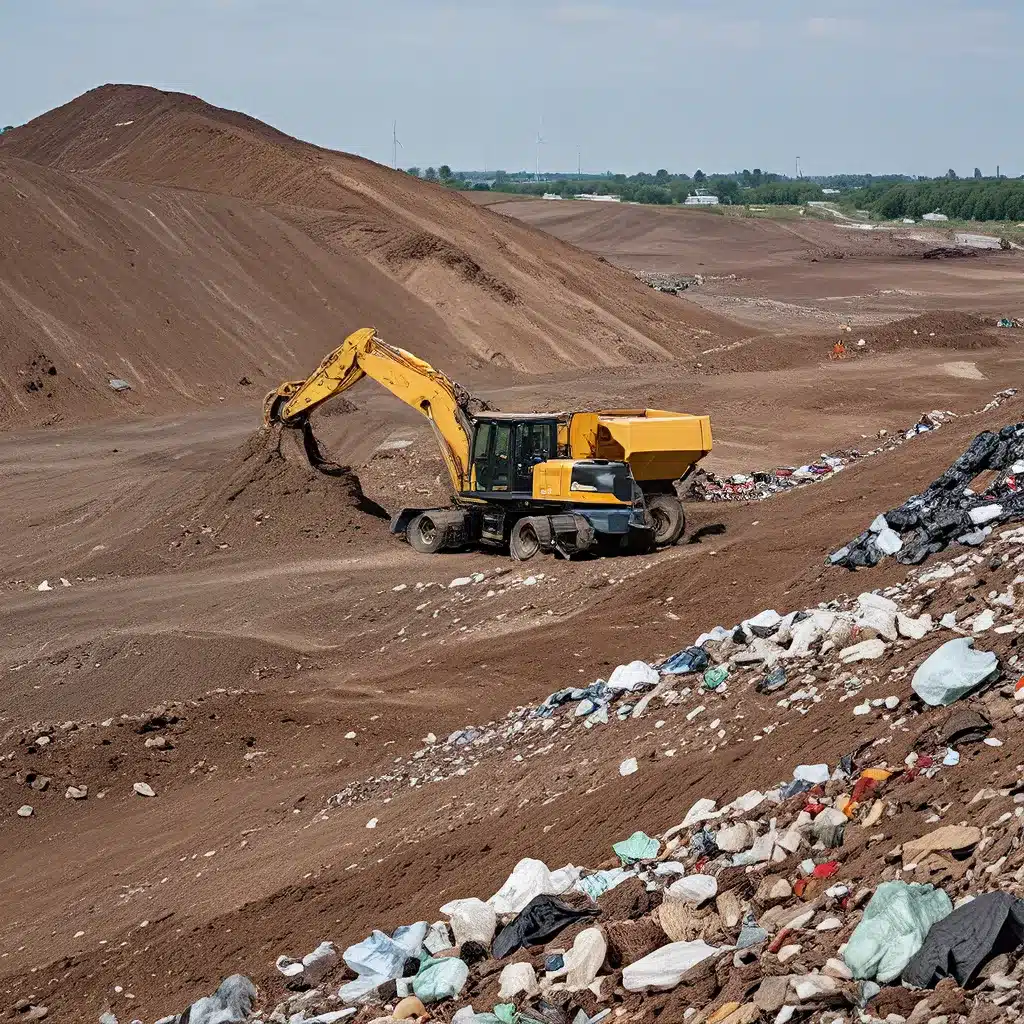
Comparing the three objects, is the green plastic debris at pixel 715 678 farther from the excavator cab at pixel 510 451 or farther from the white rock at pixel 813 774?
the excavator cab at pixel 510 451

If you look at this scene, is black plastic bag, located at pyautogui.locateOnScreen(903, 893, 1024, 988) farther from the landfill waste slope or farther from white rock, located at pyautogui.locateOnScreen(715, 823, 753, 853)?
white rock, located at pyautogui.locateOnScreen(715, 823, 753, 853)

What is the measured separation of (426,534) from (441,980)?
41.7 ft

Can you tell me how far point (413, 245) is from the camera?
1843 inches

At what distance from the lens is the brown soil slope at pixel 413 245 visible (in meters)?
43.7

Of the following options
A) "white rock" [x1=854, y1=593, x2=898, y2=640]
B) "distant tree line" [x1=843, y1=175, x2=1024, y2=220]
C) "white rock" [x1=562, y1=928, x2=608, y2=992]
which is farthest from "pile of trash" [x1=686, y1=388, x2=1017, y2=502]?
"distant tree line" [x1=843, y1=175, x2=1024, y2=220]

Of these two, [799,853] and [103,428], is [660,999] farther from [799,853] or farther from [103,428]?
[103,428]

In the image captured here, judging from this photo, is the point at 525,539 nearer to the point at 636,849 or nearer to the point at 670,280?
the point at 636,849

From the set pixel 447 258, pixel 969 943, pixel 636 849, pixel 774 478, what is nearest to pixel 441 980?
pixel 636 849

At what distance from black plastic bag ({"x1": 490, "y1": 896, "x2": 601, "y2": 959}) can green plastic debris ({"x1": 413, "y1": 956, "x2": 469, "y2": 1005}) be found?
0.93ft

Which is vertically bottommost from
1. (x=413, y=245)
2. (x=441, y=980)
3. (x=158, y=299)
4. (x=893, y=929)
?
(x=441, y=980)

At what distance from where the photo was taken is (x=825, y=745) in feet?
33.2

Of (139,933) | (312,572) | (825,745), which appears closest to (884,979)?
(825,745)

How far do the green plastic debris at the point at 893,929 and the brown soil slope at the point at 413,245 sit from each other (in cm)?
3429

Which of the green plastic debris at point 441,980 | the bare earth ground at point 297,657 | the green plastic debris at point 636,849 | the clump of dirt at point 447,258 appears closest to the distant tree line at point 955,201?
the clump of dirt at point 447,258
